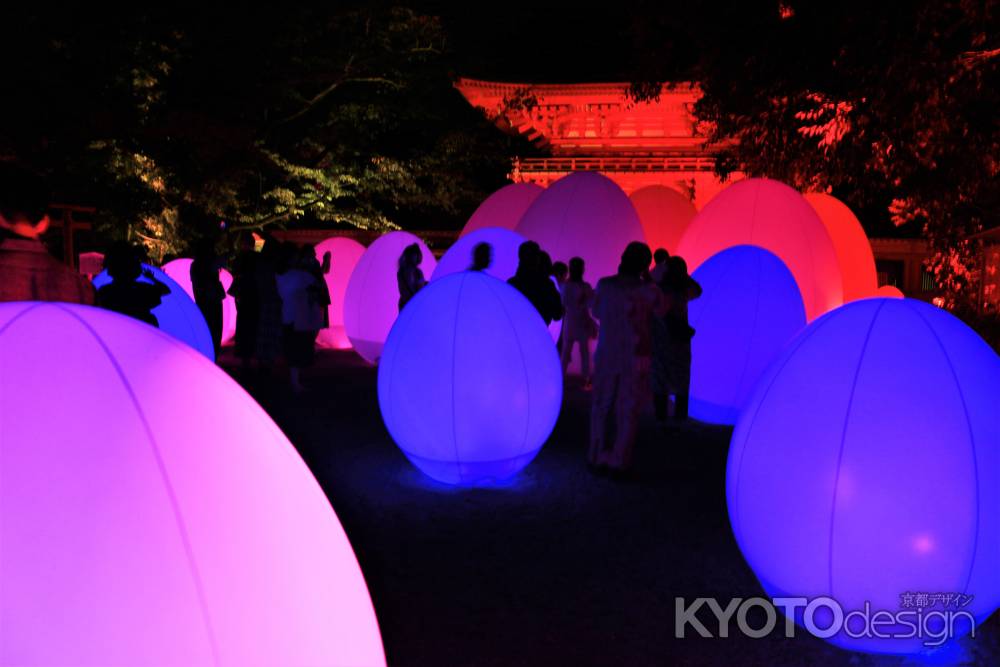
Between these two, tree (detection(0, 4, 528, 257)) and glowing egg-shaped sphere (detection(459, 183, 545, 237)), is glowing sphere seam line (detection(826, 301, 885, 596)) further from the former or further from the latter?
tree (detection(0, 4, 528, 257))

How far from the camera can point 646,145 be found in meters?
22.4

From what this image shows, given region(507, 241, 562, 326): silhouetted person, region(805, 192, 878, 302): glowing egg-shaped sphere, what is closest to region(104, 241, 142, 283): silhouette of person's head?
region(507, 241, 562, 326): silhouetted person

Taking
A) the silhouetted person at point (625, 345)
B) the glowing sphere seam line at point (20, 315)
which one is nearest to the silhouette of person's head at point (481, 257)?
the silhouetted person at point (625, 345)

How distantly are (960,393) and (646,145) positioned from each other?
1971 centimetres

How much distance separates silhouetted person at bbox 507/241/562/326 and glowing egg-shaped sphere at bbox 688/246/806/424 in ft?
5.01

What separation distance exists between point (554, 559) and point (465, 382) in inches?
63.3

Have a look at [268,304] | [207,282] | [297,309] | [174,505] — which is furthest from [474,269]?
[174,505]

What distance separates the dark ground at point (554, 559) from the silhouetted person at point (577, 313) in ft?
9.73

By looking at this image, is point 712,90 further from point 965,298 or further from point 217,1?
point 217,1

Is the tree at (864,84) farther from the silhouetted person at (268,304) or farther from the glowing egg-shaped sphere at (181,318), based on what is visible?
the glowing egg-shaped sphere at (181,318)

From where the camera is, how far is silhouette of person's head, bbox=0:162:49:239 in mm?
3186

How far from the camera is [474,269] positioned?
7359 mm

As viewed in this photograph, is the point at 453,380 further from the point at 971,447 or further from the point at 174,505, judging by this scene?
the point at 174,505

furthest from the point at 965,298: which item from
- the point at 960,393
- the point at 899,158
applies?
the point at 960,393
